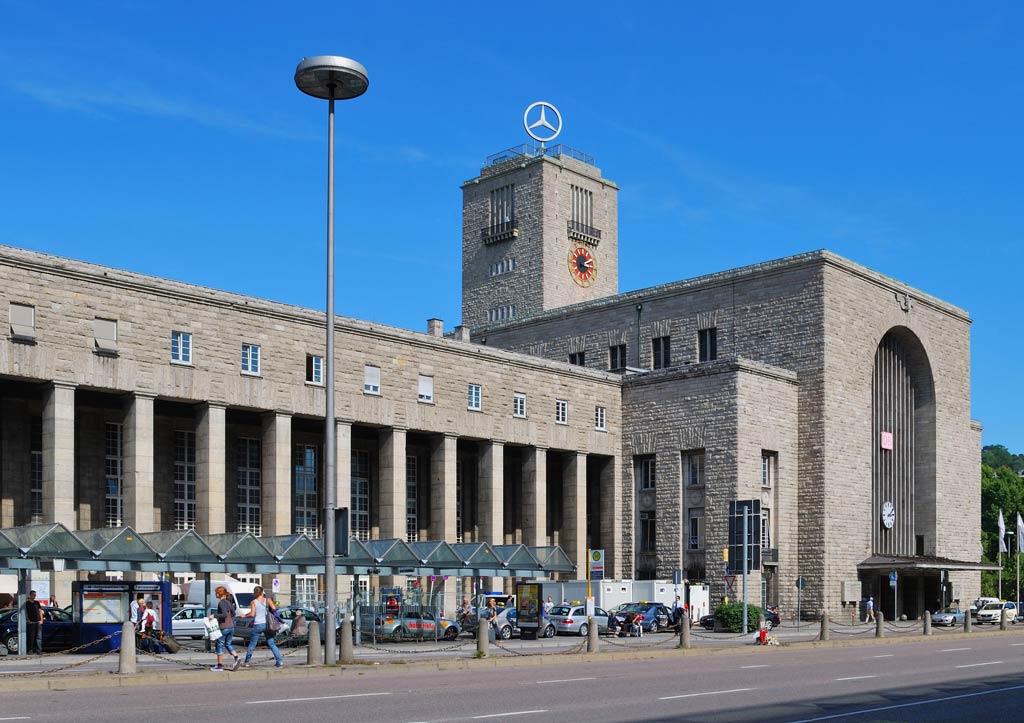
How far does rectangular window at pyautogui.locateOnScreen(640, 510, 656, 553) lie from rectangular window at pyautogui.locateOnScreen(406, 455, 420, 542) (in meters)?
12.4

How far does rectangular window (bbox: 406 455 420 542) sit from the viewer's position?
63062mm

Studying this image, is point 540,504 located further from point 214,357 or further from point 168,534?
point 168,534

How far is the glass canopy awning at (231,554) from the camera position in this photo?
3494 cm

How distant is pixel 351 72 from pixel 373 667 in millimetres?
12450

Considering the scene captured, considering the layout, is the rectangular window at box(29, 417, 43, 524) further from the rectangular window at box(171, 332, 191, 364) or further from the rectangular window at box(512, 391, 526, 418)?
the rectangular window at box(512, 391, 526, 418)

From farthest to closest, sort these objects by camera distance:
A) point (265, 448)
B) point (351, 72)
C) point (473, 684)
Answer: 1. point (265, 448)
2. point (351, 72)
3. point (473, 684)

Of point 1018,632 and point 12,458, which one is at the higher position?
point 12,458

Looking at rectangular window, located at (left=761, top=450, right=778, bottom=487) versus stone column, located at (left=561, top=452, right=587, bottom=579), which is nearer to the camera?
rectangular window, located at (left=761, top=450, right=778, bottom=487)

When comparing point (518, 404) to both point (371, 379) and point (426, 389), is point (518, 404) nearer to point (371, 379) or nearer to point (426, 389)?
point (426, 389)

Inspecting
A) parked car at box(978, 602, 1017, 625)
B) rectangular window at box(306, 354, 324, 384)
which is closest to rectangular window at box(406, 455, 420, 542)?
rectangular window at box(306, 354, 324, 384)

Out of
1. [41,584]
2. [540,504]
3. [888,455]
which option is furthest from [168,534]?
[888,455]

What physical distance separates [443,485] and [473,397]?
4.53 meters

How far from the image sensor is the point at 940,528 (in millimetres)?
73688

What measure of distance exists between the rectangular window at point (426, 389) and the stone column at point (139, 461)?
13805 millimetres
